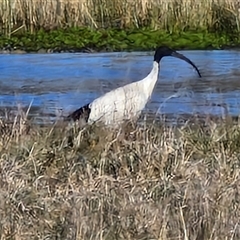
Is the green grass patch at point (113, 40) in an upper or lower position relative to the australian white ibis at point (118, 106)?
lower

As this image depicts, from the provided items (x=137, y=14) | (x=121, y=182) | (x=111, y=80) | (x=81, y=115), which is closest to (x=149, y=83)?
(x=81, y=115)

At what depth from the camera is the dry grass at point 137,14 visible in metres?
12.3

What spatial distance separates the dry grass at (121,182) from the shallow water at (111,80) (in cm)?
145

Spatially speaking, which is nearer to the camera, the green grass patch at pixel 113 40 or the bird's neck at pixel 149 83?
the bird's neck at pixel 149 83

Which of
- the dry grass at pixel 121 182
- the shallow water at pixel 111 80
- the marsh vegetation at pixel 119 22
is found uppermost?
the dry grass at pixel 121 182

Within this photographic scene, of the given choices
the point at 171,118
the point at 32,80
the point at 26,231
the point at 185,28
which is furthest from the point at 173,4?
the point at 26,231

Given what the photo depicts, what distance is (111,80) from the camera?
9383mm

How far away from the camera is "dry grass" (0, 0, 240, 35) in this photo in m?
12.3

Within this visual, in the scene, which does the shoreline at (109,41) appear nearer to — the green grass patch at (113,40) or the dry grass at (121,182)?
the green grass patch at (113,40)

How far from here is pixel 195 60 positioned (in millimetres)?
10625

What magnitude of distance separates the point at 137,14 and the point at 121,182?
8.53 metres

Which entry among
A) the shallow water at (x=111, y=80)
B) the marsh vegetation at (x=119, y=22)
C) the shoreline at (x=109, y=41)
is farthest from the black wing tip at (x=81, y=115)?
the marsh vegetation at (x=119, y=22)

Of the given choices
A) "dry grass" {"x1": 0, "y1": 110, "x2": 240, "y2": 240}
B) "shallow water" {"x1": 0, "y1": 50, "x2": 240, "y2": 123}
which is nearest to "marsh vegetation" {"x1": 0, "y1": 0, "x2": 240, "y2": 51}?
"shallow water" {"x1": 0, "y1": 50, "x2": 240, "y2": 123}

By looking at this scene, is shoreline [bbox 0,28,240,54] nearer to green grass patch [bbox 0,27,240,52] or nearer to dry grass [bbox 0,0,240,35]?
green grass patch [bbox 0,27,240,52]
